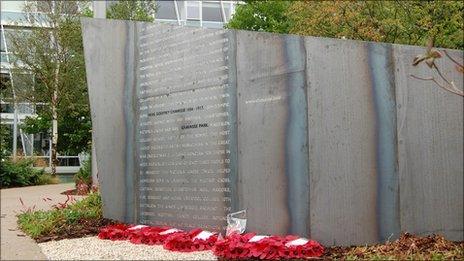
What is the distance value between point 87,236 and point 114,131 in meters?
1.42

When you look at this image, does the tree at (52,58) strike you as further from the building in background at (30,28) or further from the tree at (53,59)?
the building in background at (30,28)

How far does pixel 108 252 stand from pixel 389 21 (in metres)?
12.2

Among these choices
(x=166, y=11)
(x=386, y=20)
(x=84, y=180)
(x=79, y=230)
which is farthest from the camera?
(x=166, y=11)

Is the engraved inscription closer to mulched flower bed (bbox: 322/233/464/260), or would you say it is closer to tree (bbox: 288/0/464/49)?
mulched flower bed (bbox: 322/233/464/260)

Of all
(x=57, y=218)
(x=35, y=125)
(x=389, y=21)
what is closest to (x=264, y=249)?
(x=57, y=218)

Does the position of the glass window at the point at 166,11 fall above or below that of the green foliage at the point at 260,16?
above

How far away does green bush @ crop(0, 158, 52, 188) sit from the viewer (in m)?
18.0

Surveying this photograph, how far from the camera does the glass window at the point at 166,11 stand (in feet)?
113

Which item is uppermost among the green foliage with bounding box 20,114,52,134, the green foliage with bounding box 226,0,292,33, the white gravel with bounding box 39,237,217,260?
the green foliage with bounding box 226,0,292,33

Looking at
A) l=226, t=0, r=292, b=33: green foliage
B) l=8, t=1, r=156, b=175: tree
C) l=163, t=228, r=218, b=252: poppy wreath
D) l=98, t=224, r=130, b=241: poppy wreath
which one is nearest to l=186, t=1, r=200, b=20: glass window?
l=8, t=1, r=156, b=175: tree

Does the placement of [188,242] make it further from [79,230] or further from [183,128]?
[79,230]

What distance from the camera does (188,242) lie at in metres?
6.25

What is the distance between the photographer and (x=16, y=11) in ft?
95.6

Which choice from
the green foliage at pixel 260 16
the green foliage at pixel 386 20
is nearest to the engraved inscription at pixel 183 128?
the green foliage at pixel 386 20
